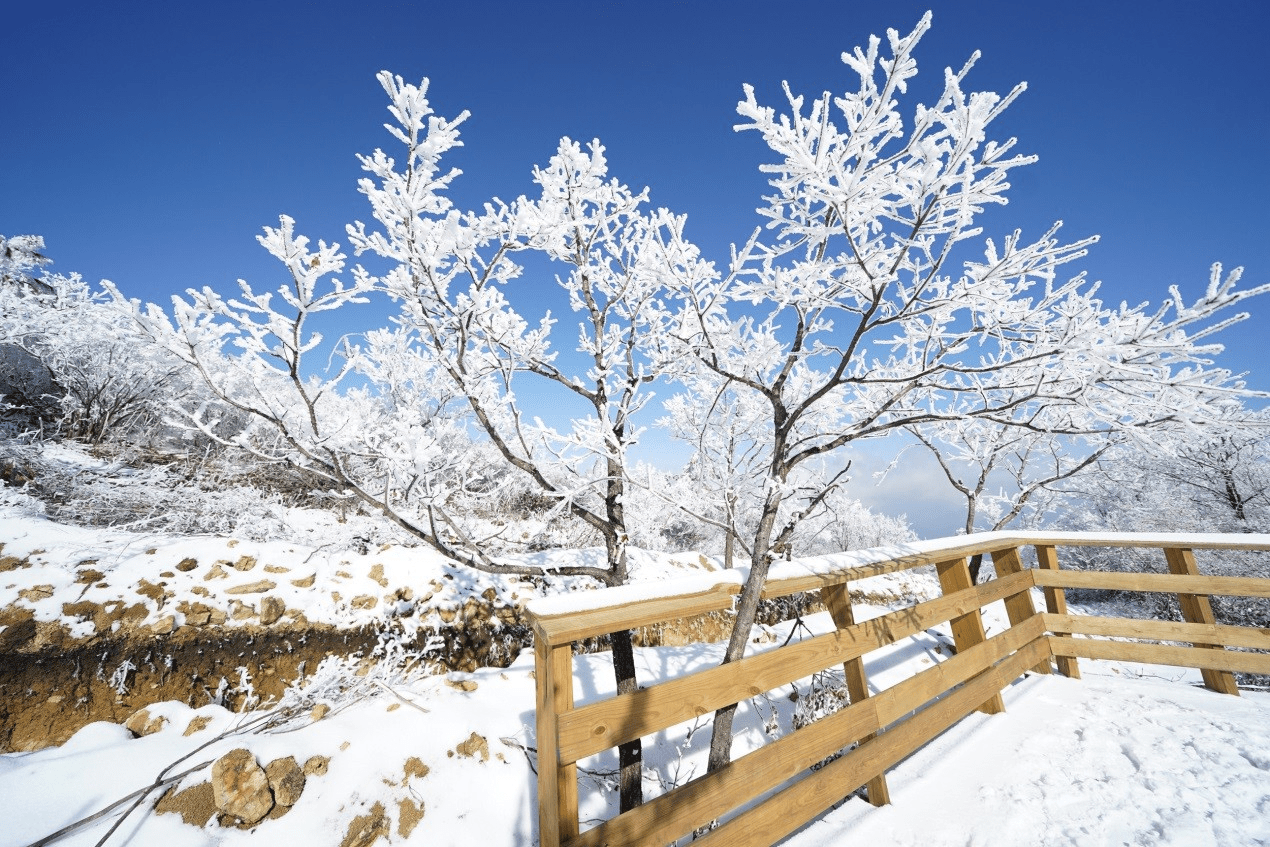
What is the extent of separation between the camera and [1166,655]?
3.12 meters

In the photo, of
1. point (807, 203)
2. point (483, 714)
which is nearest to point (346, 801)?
point (483, 714)

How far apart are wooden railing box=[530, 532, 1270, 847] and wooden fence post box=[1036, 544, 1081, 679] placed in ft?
0.05

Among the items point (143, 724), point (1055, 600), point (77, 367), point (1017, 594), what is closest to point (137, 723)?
point (143, 724)

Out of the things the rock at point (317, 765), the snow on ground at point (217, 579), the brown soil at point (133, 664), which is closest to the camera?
the rock at point (317, 765)

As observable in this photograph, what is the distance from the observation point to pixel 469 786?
272 centimetres

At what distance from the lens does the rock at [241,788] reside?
7.93 ft

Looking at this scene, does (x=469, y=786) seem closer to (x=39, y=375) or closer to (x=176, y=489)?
(x=176, y=489)

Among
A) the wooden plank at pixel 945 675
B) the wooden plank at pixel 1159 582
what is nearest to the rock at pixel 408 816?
the wooden plank at pixel 945 675

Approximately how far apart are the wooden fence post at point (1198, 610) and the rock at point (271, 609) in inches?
284

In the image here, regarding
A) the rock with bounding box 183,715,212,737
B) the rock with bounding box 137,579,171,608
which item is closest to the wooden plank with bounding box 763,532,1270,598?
the rock with bounding box 183,715,212,737

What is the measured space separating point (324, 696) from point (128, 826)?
3.74 ft

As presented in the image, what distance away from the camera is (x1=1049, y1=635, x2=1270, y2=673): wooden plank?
2.90 m

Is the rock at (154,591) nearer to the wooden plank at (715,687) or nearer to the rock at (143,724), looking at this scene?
the rock at (143,724)

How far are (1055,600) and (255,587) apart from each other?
7190 millimetres
